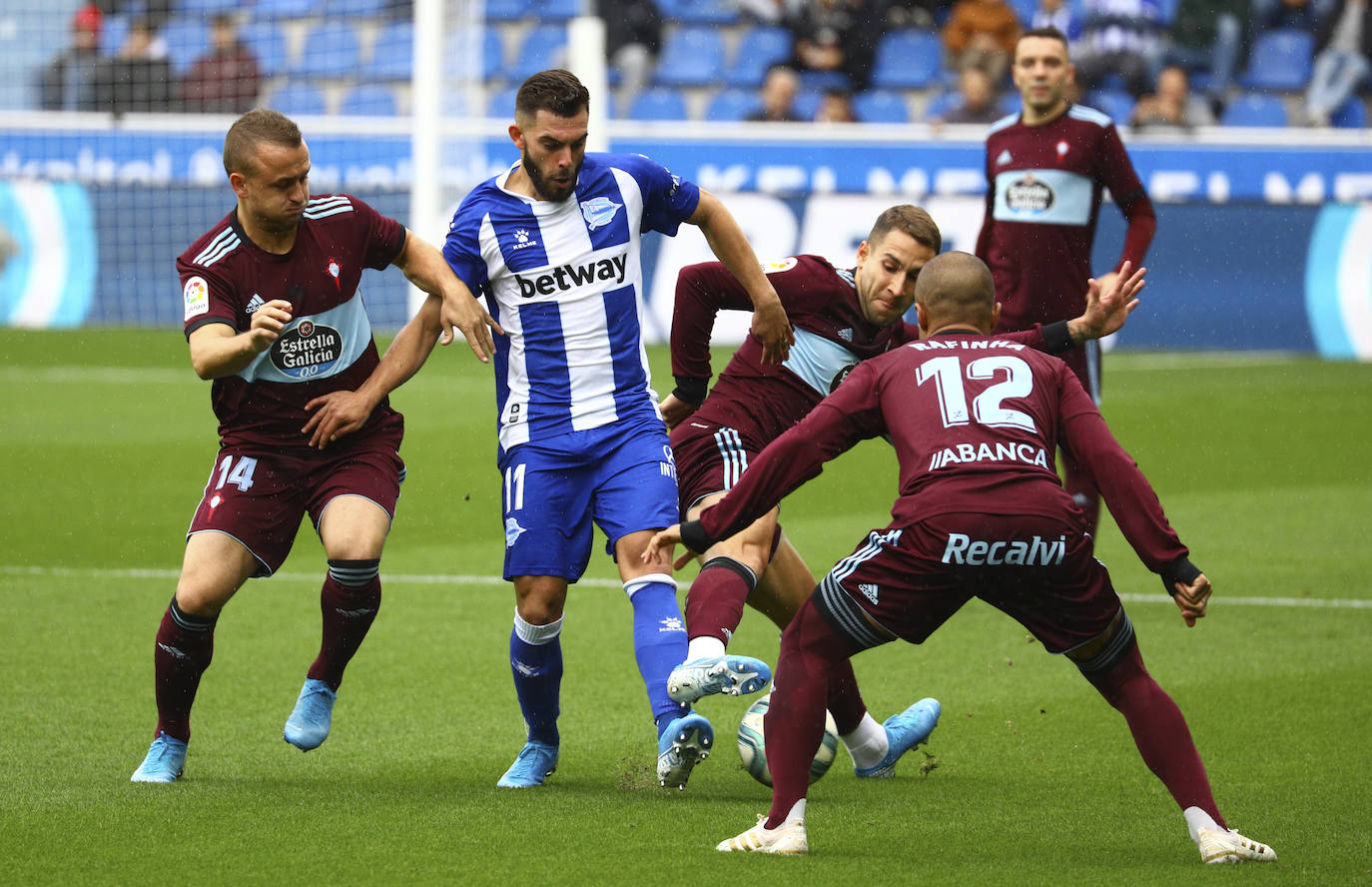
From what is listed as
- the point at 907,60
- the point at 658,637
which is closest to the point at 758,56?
the point at 907,60

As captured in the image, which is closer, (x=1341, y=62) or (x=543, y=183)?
(x=543, y=183)

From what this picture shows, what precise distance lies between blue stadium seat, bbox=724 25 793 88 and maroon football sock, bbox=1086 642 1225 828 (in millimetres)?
17614

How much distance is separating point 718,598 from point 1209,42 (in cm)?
1691

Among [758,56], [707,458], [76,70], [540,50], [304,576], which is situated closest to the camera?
[707,458]

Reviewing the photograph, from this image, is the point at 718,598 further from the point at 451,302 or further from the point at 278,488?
the point at 278,488

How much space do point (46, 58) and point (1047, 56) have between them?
14762 millimetres

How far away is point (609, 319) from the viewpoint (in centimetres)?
539

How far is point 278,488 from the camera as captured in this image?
5.45 meters

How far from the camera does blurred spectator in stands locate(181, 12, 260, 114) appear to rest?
60.1 ft

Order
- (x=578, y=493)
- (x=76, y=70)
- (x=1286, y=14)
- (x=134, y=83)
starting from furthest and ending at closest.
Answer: (x=1286, y=14) < (x=76, y=70) < (x=134, y=83) < (x=578, y=493)

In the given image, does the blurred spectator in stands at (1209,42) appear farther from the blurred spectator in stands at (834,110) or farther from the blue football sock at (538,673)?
the blue football sock at (538,673)

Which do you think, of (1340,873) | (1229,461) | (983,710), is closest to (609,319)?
(983,710)

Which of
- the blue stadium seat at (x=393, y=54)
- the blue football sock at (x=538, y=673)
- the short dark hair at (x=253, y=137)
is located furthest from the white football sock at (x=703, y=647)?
the blue stadium seat at (x=393, y=54)

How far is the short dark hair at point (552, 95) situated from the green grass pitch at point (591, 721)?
77.8 inches
